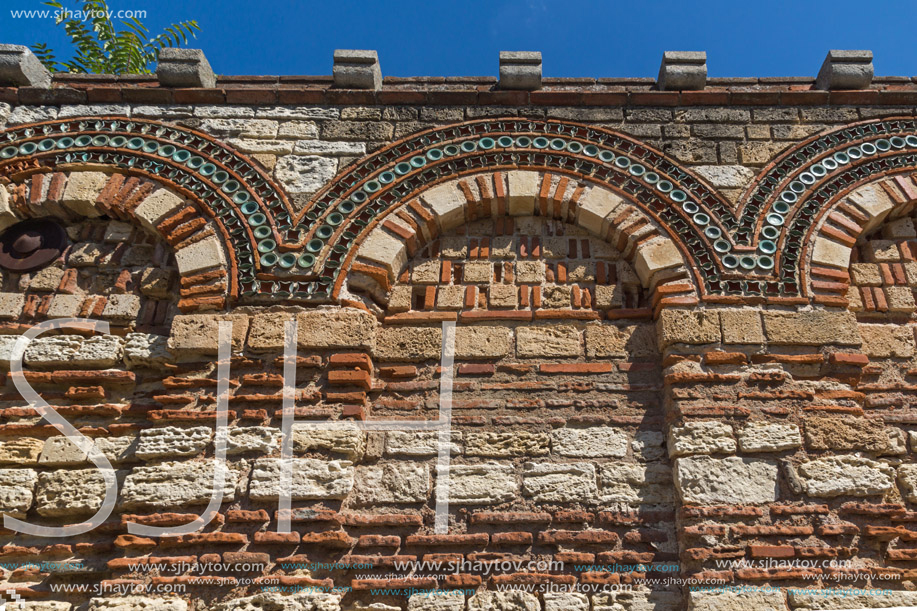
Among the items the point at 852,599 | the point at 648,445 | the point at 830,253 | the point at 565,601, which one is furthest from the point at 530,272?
the point at 852,599

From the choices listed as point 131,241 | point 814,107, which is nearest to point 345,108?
point 131,241

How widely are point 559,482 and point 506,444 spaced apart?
1.02 ft

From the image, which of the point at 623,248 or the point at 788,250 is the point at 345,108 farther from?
the point at 788,250

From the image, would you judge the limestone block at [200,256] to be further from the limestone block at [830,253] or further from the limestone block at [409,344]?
the limestone block at [830,253]

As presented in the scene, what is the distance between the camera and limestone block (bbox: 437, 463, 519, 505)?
3.38m

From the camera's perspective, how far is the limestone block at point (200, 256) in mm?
3848

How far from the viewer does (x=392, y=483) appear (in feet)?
11.3

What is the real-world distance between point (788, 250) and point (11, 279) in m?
4.32

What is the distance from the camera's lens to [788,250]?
151 inches

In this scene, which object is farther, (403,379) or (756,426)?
(403,379)

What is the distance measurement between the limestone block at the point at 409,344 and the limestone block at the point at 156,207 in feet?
4.62

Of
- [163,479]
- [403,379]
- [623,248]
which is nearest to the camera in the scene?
[163,479]

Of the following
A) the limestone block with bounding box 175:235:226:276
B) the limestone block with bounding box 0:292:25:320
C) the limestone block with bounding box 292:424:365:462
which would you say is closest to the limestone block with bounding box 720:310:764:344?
the limestone block with bounding box 292:424:365:462

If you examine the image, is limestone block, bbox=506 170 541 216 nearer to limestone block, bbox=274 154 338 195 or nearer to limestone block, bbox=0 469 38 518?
limestone block, bbox=274 154 338 195
